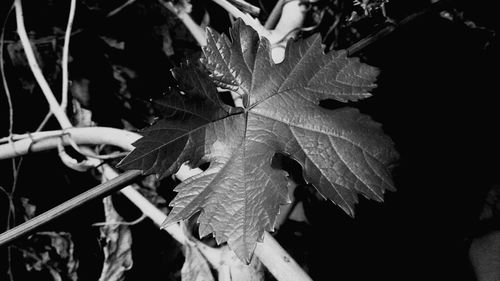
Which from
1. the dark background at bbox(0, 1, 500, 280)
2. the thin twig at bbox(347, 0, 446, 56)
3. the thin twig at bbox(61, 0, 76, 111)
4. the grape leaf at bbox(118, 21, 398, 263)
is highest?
the thin twig at bbox(61, 0, 76, 111)

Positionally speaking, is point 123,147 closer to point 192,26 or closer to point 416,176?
point 192,26

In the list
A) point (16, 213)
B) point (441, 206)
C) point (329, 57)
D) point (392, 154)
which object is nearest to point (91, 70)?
point (16, 213)

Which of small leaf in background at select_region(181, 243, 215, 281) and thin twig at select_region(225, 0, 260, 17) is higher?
thin twig at select_region(225, 0, 260, 17)

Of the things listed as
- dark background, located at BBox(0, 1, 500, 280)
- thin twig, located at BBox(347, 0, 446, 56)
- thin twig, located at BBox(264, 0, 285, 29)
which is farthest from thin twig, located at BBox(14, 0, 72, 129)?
thin twig, located at BBox(347, 0, 446, 56)

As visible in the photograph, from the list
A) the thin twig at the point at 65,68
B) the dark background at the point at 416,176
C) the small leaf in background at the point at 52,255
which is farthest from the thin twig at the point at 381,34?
the small leaf in background at the point at 52,255

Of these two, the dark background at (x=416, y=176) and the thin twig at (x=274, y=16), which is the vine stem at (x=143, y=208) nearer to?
the dark background at (x=416, y=176)

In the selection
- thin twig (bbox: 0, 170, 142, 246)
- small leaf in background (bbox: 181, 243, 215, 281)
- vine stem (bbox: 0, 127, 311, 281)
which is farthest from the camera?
small leaf in background (bbox: 181, 243, 215, 281)

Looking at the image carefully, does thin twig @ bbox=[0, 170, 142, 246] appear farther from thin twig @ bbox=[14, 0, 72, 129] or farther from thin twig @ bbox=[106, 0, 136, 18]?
thin twig @ bbox=[106, 0, 136, 18]
